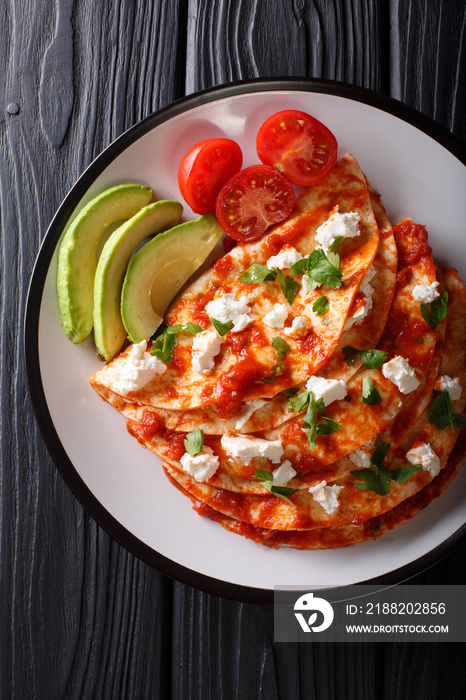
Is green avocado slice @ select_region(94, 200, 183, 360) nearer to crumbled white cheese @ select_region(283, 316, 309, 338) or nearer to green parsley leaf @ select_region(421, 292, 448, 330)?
crumbled white cheese @ select_region(283, 316, 309, 338)

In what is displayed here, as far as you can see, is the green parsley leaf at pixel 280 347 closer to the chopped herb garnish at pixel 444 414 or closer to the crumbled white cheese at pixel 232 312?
the crumbled white cheese at pixel 232 312

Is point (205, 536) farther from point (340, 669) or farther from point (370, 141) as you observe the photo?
point (370, 141)

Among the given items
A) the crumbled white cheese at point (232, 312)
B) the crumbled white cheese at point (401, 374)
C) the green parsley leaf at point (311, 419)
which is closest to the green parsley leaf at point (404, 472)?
the crumbled white cheese at point (401, 374)

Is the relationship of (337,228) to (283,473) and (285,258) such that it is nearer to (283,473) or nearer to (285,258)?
(285,258)

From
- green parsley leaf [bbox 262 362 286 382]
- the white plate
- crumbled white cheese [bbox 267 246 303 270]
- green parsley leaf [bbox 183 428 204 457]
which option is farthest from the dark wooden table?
green parsley leaf [bbox 262 362 286 382]

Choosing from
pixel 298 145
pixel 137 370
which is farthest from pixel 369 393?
pixel 298 145

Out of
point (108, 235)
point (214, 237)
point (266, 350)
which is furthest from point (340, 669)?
point (108, 235)
